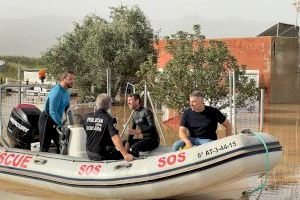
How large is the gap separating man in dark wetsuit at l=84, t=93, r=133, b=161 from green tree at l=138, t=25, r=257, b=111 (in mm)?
8252

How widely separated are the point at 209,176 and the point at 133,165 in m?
1.07

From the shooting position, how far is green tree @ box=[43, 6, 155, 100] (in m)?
30.1

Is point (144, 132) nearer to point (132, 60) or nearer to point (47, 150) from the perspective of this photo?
point (47, 150)

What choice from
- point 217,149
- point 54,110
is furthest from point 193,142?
point 54,110

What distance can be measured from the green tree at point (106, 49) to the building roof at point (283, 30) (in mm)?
6897

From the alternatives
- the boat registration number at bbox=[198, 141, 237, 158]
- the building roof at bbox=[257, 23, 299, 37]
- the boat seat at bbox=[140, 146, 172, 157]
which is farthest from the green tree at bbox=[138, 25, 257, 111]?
the building roof at bbox=[257, 23, 299, 37]

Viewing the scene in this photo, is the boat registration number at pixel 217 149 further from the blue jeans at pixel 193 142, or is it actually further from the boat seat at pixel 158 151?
the boat seat at pixel 158 151

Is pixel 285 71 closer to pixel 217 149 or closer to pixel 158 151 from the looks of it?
pixel 158 151

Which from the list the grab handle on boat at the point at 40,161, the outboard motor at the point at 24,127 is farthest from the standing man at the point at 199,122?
the outboard motor at the point at 24,127

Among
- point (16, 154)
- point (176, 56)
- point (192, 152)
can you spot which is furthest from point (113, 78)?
point (192, 152)

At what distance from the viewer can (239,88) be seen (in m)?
16.8

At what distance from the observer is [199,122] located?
781 centimetres

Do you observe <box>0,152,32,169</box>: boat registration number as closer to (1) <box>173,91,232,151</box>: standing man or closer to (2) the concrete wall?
(1) <box>173,91,232,151</box>: standing man

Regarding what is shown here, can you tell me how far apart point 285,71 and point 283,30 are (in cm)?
494
